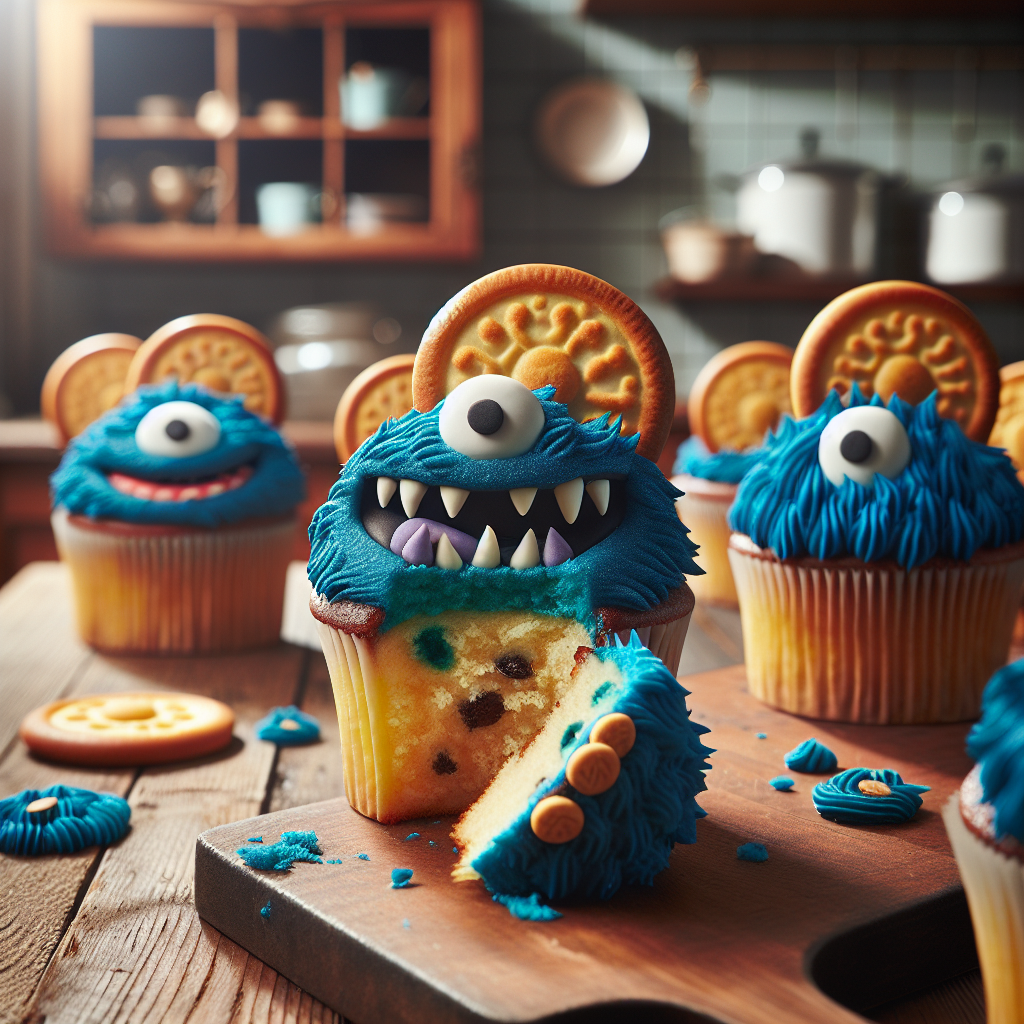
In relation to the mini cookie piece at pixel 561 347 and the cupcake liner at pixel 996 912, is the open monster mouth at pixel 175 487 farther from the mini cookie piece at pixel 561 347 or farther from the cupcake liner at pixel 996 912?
the cupcake liner at pixel 996 912

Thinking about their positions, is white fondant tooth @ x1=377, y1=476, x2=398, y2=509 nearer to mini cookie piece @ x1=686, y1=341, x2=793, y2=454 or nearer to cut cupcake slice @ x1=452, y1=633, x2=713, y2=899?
cut cupcake slice @ x1=452, y1=633, x2=713, y2=899

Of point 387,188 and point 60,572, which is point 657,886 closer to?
point 60,572

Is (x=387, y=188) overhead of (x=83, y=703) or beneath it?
overhead

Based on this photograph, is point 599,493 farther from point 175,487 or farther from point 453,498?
point 175,487

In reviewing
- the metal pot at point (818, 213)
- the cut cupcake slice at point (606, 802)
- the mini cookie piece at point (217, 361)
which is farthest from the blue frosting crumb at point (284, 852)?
the metal pot at point (818, 213)

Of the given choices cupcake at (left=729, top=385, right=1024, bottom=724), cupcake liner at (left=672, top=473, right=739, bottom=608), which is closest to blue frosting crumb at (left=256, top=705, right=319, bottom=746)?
Answer: cupcake at (left=729, top=385, right=1024, bottom=724)

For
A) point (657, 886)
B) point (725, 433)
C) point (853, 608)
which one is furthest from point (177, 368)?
point (657, 886)
